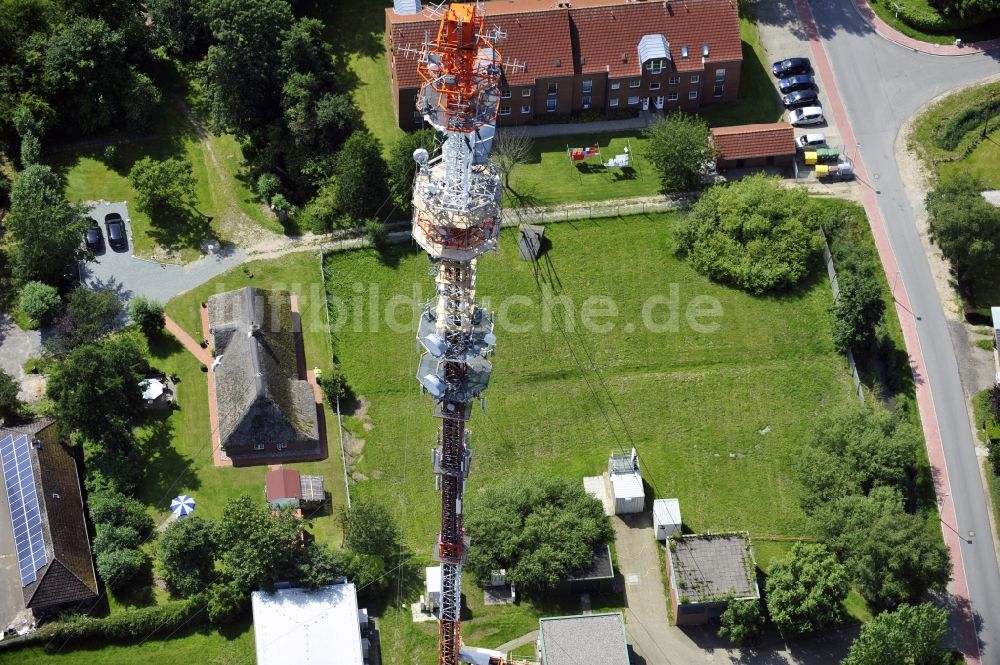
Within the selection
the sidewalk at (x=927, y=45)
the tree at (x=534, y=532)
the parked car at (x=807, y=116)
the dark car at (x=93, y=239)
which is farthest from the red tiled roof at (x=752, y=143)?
the dark car at (x=93, y=239)

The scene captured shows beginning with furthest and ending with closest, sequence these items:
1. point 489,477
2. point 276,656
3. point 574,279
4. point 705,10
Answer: point 705,10 → point 574,279 → point 489,477 → point 276,656

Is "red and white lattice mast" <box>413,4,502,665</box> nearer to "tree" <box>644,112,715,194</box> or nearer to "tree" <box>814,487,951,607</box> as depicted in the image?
"tree" <box>814,487,951,607</box>

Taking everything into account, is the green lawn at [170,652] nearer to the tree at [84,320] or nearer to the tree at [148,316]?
the tree at [84,320]

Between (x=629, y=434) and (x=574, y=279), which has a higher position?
(x=574, y=279)

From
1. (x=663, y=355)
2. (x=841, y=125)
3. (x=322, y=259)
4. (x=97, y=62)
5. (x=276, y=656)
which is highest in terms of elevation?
(x=97, y=62)

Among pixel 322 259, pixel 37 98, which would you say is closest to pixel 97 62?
pixel 37 98

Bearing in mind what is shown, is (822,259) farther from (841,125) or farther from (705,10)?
(705,10)
